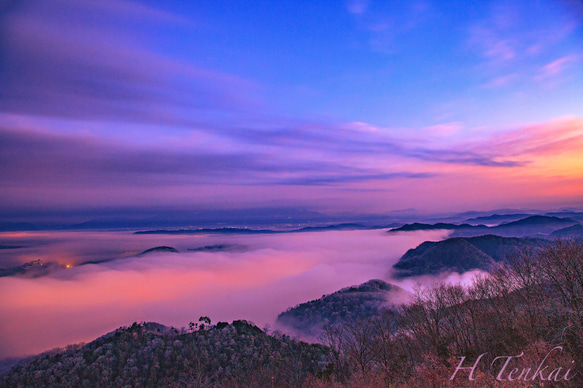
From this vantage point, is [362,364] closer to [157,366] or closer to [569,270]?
[569,270]

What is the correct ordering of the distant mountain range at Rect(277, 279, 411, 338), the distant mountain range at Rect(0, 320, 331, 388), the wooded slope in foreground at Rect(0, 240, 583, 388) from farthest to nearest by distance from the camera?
the distant mountain range at Rect(277, 279, 411, 338), the distant mountain range at Rect(0, 320, 331, 388), the wooded slope in foreground at Rect(0, 240, 583, 388)

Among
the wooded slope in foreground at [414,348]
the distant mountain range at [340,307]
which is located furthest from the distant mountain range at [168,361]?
the distant mountain range at [340,307]

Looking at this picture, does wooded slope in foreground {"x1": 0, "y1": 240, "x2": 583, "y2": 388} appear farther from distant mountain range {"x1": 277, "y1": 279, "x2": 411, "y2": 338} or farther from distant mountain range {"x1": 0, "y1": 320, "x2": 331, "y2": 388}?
distant mountain range {"x1": 277, "y1": 279, "x2": 411, "y2": 338}

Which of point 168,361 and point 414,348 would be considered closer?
point 414,348

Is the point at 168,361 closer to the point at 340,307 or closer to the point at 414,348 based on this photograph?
the point at 414,348

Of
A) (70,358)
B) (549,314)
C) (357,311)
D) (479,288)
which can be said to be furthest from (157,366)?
(357,311)

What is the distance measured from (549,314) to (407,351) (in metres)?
23.1

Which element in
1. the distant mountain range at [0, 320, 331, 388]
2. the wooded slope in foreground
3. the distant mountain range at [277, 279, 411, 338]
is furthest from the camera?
the distant mountain range at [277, 279, 411, 338]

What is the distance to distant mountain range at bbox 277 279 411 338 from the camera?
6275 inches

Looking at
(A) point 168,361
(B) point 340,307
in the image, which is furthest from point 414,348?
(B) point 340,307

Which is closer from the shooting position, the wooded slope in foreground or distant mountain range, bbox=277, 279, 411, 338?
the wooded slope in foreground

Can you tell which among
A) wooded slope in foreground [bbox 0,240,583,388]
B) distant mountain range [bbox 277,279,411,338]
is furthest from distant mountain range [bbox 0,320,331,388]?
distant mountain range [bbox 277,279,411,338]

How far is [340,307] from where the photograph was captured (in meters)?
169

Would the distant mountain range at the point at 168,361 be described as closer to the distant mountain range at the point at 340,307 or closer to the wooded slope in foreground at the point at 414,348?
the wooded slope in foreground at the point at 414,348
